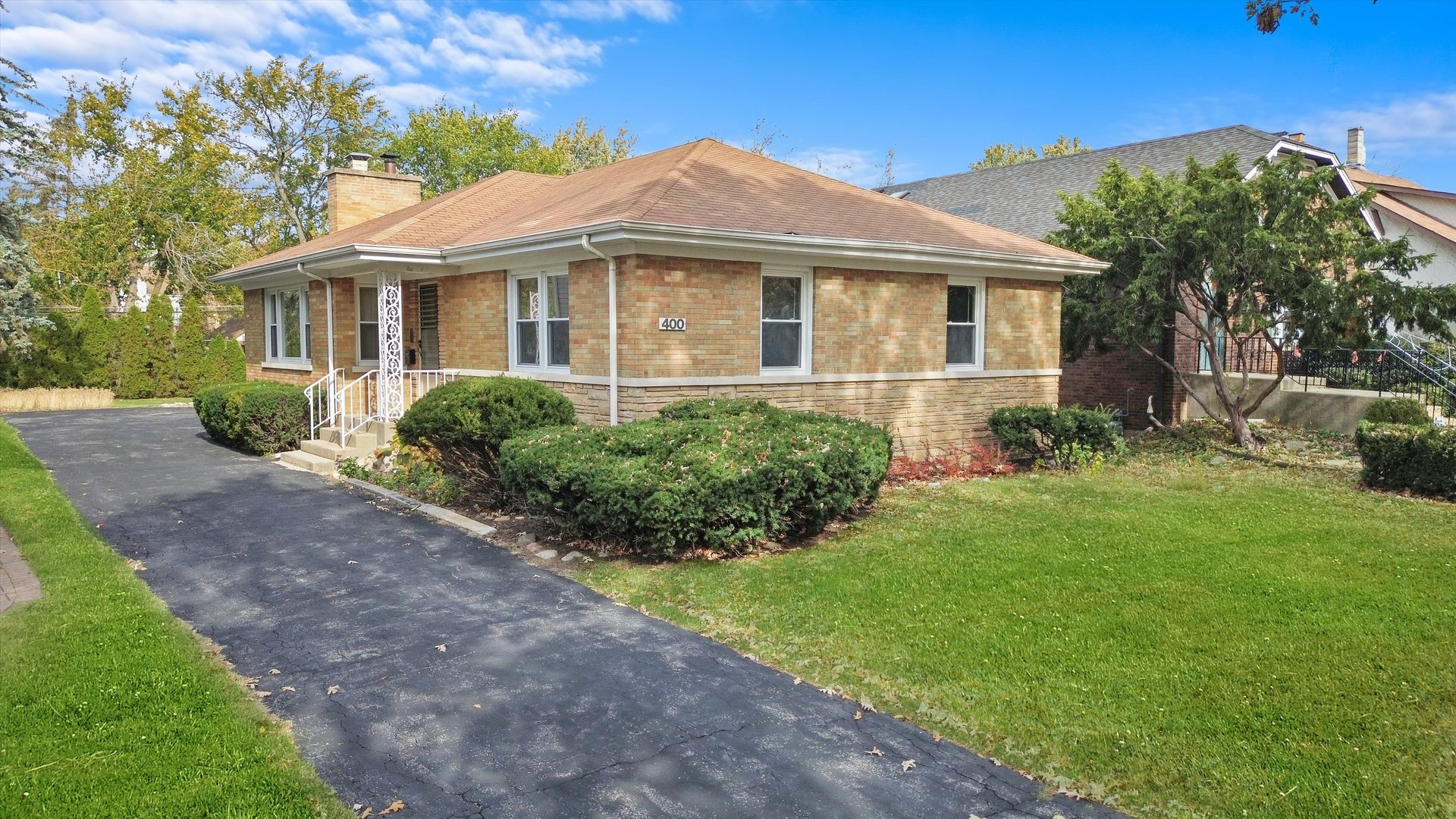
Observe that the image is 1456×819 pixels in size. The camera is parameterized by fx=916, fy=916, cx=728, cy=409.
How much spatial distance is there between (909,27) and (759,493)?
22.1 m

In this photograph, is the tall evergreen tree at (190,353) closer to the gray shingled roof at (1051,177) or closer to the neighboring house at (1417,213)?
the gray shingled roof at (1051,177)

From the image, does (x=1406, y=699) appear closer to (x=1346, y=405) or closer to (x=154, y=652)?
(x=154, y=652)

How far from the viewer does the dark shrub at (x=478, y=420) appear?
10141 millimetres

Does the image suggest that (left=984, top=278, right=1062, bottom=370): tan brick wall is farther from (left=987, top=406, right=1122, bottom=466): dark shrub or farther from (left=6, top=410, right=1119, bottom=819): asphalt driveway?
(left=6, top=410, right=1119, bottom=819): asphalt driveway

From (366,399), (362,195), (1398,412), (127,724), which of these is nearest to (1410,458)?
(1398,412)

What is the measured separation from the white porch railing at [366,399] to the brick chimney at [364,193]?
692cm

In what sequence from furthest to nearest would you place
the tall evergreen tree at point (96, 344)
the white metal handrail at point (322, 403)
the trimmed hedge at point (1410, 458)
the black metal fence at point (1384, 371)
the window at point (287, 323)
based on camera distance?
the tall evergreen tree at point (96, 344) < the window at point (287, 323) < the black metal fence at point (1384, 371) < the white metal handrail at point (322, 403) < the trimmed hedge at point (1410, 458)

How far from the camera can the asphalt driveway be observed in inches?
159

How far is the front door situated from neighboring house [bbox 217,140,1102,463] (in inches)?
1.6


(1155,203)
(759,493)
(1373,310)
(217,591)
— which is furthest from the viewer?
(1155,203)

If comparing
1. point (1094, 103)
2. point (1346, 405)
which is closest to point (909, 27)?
point (1094, 103)

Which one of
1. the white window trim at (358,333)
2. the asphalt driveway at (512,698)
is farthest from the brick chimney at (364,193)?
the asphalt driveway at (512,698)

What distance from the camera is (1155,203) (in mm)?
14781

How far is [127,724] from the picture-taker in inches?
179
